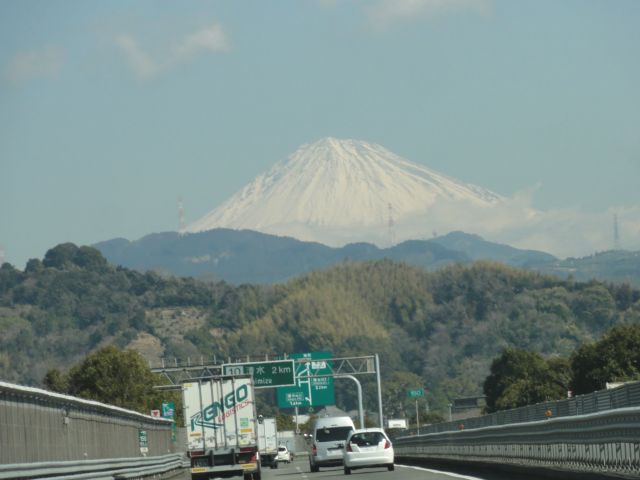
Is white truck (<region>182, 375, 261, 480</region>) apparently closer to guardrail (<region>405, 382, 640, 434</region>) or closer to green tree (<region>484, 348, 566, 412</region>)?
guardrail (<region>405, 382, 640, 434</region>)

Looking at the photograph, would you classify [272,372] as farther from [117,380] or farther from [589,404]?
[589,404]

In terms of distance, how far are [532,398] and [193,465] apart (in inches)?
3367

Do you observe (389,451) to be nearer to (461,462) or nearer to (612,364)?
(461,462)

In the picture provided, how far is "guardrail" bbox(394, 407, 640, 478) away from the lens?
22.5 m

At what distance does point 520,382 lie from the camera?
13412 centimetres

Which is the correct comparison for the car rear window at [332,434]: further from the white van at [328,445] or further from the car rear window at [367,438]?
the car rear window at [367,438]

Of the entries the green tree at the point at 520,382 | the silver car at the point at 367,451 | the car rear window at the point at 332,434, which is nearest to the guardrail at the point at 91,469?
the silver car at the point at 367,451

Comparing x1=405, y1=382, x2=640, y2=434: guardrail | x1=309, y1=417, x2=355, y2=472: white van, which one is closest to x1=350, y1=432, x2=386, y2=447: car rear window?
x1=405, y1=382, x2=640, y2=434: guardrail

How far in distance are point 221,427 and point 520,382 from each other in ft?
311

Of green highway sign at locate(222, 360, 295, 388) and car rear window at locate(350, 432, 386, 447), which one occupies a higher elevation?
green highway sign at locate(222, 360, 295, 388)

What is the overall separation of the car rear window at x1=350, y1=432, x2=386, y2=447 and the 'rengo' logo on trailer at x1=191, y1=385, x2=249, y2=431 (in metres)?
3.52

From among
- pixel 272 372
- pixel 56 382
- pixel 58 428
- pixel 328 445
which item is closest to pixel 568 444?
pixel 58 428

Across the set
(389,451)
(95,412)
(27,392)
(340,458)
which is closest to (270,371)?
(340,458)

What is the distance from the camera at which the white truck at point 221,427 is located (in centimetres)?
4166
